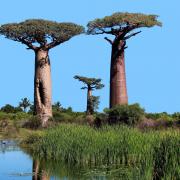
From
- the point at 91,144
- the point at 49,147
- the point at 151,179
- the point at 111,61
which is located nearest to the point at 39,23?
the point at 111,61

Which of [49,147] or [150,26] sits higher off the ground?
[150,26]

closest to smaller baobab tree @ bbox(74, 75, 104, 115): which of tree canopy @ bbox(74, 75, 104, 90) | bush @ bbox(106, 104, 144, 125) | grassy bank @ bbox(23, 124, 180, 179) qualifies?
tree canopy @ bbox(74, 75, 104, 90)

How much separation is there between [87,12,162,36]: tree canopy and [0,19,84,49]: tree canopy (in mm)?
2153

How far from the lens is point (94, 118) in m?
24.8

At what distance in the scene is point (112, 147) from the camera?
12305 millimetres

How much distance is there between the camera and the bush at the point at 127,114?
74.3ft

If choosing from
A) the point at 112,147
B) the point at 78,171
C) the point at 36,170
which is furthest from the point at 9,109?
the point at 78,171

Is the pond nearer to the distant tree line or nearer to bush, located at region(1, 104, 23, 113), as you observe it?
the distant tree line

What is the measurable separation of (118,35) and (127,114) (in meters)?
4.11

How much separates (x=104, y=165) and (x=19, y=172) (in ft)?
6.14

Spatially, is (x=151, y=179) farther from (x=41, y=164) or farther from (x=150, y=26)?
(x=150, y=26)

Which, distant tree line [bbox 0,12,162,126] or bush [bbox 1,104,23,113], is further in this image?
bush [bbox 1,104,23,113]

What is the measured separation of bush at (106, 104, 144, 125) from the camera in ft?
74.3

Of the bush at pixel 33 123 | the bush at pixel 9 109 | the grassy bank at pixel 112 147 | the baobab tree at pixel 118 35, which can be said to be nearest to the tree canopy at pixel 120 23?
the baobab tree at pixel 118 35
